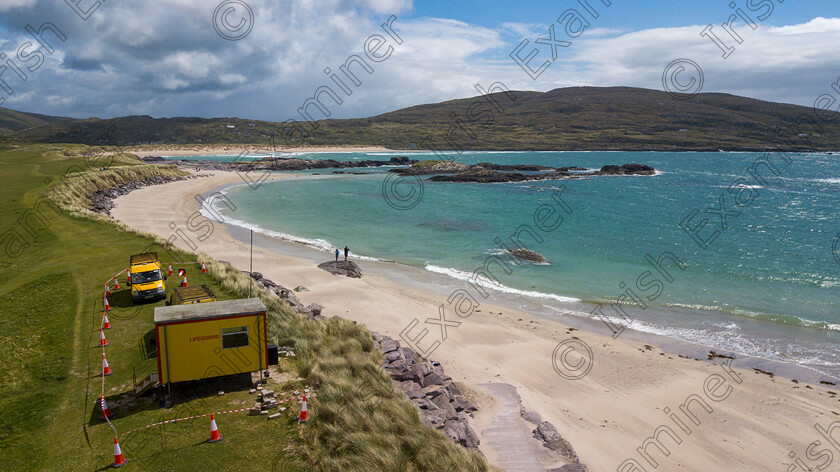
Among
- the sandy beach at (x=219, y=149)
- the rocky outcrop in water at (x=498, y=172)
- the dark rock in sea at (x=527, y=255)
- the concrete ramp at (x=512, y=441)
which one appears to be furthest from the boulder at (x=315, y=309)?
the sandy beach at (x=219, y=149)

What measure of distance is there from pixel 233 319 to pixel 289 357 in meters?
3.35

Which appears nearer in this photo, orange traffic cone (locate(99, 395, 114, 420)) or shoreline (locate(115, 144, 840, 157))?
orange traffic cone (locate(99, 395, 114, 420))

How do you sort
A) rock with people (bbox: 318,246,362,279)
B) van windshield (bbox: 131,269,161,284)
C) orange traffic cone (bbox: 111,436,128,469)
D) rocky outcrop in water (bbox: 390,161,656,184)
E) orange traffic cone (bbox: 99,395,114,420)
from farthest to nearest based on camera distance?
rocky outcrop in water (bbox: 390,161,656,184), rock with people (bbox: 318,246,362,279), van windshield (bbox: 131,269,161,284), orange traffic cone (bbox: 99,395,114,420), orange traffic cone (bbox: 111,436,128,469)

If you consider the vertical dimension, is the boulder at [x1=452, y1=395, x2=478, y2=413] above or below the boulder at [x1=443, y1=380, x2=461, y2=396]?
below

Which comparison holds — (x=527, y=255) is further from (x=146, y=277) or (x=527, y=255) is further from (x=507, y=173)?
(x=507, y=173)

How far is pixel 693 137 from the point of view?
7702 inches

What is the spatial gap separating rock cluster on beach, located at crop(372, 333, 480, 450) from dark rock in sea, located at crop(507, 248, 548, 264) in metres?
19.0

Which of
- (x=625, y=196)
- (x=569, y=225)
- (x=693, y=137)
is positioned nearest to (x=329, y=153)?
(x=625, y=196)

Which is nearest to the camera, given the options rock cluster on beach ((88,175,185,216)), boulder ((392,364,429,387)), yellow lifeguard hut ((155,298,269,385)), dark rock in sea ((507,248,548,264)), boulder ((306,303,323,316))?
yellow lifeguard hut ((155,298,269,385))

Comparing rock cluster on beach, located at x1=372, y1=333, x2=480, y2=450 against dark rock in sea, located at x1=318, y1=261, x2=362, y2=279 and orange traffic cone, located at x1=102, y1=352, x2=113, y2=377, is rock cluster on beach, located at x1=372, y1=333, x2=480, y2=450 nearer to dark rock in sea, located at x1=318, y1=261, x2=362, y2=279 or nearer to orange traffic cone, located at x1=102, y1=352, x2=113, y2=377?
orange traffic cone, located at x1=102, y1=352, x2=113, y2=377

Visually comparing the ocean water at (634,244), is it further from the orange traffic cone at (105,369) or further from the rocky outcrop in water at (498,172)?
the orange traffic cone at (105,369)

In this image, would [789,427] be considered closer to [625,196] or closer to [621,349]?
[621,349]

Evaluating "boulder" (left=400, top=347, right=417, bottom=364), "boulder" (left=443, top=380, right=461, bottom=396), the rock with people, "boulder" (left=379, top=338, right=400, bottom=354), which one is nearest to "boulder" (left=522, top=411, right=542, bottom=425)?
"boulder" (left=443, top=380, right=461, bottom=396)

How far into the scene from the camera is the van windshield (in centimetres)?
1850
